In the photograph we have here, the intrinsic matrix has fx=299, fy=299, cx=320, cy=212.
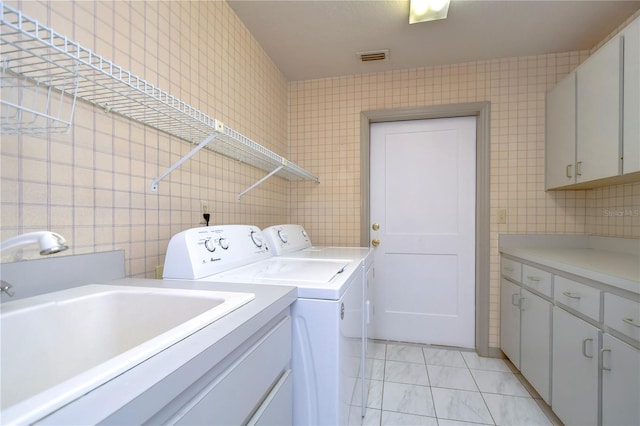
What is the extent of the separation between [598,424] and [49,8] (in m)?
2.45

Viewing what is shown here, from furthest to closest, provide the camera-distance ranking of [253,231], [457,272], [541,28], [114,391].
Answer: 1. [457,272]
2. [541,28]
3. [253,231]
4. [114,391]

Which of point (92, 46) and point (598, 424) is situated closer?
point (92, 46)

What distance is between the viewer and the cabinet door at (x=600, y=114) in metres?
1.54

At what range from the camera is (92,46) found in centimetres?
97

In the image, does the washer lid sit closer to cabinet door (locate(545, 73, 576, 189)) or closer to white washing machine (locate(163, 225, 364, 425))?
white washing machine (locate(163, 225, 364, 425))

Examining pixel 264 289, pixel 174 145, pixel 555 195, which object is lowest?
pixel 264 289

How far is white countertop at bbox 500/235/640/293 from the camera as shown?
3.97ft

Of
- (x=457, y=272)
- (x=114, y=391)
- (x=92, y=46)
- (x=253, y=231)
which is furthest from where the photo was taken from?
(x=457, y=272)

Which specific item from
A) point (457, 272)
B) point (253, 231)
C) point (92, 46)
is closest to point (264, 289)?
point (253, 231)

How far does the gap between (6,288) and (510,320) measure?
2624mm

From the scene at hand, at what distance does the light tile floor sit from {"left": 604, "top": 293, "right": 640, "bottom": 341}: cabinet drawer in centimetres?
80

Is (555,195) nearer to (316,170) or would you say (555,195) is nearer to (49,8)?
(316,170)

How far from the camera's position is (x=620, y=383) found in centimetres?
115

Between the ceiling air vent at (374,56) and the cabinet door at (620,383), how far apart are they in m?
2.12
